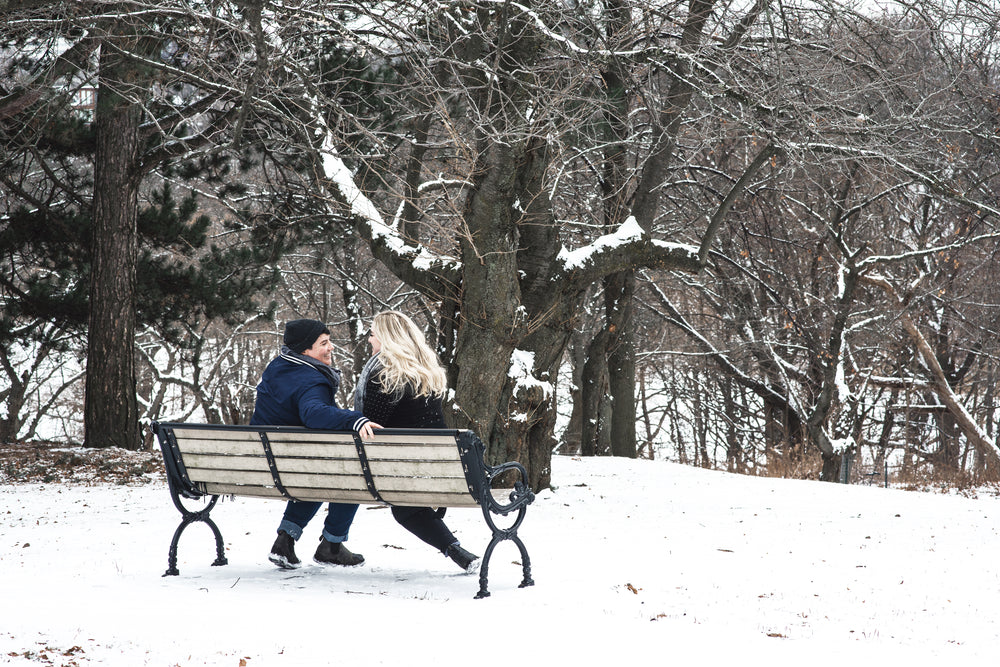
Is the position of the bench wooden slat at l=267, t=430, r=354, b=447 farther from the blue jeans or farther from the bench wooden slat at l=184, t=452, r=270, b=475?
the blue jeans

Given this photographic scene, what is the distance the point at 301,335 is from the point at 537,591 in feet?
5.58

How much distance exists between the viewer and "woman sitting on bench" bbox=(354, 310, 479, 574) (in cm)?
439

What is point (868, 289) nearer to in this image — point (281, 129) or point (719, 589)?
point (281, 129)

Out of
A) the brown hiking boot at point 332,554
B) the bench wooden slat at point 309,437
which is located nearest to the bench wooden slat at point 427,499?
the bench wooden slat at point 309,437

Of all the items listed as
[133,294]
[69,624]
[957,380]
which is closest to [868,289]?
[957,380]

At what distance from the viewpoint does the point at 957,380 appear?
764 inches

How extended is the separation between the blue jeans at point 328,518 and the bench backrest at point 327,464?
227 mm

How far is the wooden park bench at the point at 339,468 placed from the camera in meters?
4.05

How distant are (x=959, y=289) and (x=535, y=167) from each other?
1367 centimetres

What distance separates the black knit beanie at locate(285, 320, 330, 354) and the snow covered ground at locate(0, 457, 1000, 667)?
3.76 feet

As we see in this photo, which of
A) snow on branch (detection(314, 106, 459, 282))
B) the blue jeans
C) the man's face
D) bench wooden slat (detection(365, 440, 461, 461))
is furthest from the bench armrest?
snow on branch (detection(314, 106, 459, 282))

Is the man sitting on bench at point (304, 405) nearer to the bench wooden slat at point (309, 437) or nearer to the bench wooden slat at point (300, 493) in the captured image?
the bench wooden slat at point (309, 437)

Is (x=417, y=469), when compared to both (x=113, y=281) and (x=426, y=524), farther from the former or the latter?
(x=113, y=281)

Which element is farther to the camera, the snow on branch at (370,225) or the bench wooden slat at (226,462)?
the snow on branch at (370,225)
